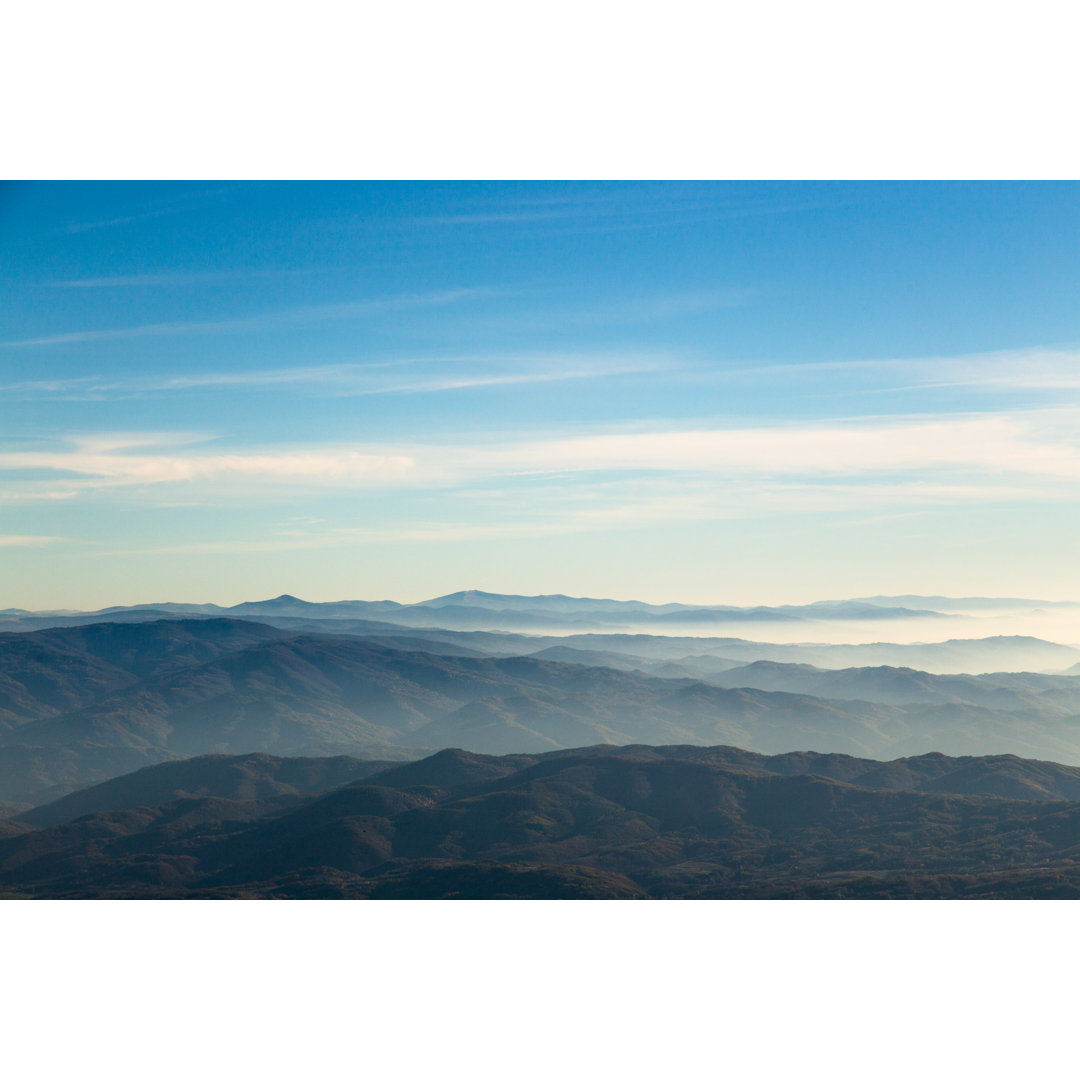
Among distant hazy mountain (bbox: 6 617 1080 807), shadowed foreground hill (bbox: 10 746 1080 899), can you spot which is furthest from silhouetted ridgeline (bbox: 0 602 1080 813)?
shadowed foreground hill (bbox: 10 746 1080 899)

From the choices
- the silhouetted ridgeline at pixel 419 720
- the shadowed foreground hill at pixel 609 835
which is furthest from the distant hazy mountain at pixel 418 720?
the shadowed foreground hill at pixel 609 835

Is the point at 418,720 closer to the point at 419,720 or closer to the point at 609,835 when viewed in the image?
the point at 419,720

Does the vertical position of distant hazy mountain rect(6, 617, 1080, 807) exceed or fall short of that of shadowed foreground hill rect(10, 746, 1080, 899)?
it exceeds it

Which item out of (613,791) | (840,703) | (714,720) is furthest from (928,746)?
(613,791)

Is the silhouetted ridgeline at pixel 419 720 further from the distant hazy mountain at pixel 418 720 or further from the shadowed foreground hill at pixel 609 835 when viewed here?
the shadowed foreground hill at pixel 609 835

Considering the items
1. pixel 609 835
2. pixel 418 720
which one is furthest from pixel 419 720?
pixel 609 835

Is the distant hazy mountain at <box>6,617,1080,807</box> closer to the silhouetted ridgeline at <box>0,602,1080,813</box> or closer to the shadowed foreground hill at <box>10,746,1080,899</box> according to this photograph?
the silhouetted ridgeline at <box>0,602,1080,813</box>

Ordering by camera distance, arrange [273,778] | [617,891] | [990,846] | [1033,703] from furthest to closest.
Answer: [1033,703] → [273,778] → [990,846] → [617,891]

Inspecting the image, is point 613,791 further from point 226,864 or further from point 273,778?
point 273,778
